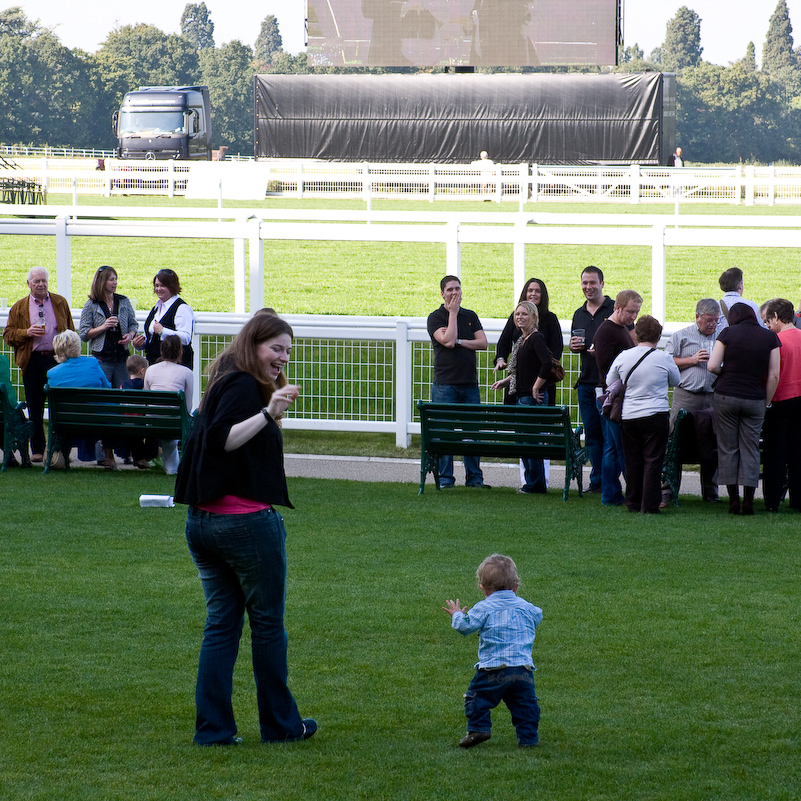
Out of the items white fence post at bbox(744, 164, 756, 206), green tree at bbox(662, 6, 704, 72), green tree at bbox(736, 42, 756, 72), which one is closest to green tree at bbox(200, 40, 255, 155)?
green tree at bbox(736, 42, 756, 72)

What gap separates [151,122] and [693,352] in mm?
39702

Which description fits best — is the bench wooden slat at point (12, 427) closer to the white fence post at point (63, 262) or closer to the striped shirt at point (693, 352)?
the white fence post at point (63, 262)

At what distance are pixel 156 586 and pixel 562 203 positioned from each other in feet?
94.6

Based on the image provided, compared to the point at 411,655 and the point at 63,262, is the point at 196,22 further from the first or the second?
the point at 411,655

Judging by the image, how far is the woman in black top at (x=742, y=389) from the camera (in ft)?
30.6

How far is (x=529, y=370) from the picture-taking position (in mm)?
10352

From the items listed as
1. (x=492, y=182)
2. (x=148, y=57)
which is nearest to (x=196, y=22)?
(x=148, y=57)

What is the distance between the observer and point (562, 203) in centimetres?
3481

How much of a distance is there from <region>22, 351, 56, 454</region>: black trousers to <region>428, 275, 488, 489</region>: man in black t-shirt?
3.48 metres

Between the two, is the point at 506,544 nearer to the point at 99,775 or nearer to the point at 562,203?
the point at 99,775

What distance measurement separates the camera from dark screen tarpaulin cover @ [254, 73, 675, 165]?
48406 millimetres

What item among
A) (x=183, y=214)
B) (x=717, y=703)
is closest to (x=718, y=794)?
(x=717, y=703)

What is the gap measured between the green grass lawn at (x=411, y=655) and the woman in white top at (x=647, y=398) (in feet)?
1.53

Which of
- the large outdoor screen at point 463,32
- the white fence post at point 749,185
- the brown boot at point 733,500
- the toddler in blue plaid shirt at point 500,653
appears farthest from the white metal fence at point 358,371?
the large outdoor screen at point 463,32
